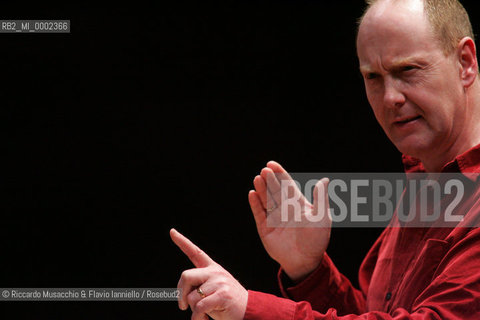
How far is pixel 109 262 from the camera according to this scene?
1882 mm

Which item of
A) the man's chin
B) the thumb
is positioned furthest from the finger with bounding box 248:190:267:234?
the man's chin

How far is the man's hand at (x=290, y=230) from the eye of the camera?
1.44 m

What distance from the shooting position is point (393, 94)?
1343mm

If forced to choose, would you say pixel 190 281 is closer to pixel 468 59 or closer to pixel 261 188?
pixel 261 188

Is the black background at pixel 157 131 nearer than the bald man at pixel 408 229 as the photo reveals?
No

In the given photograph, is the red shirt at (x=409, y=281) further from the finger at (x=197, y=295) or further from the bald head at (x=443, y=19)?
the bald head at (x=443, y=19)

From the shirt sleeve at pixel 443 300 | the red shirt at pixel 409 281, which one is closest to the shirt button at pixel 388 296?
the red shirt at pixel 409 281

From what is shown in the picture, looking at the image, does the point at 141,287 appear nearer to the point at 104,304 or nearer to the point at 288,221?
the point at 104,304

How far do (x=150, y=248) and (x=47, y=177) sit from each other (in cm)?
39

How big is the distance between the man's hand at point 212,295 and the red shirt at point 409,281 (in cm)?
3

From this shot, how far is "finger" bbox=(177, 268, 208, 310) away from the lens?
3.90 ft

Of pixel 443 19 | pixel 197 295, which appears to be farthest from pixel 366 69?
pixel 197 295

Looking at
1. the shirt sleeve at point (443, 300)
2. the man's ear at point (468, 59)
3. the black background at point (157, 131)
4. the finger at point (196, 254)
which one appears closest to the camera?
the shirt sleeve at point (443, 300)

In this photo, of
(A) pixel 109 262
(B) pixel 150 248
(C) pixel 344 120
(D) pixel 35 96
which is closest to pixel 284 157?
(C) pixel 344 120
